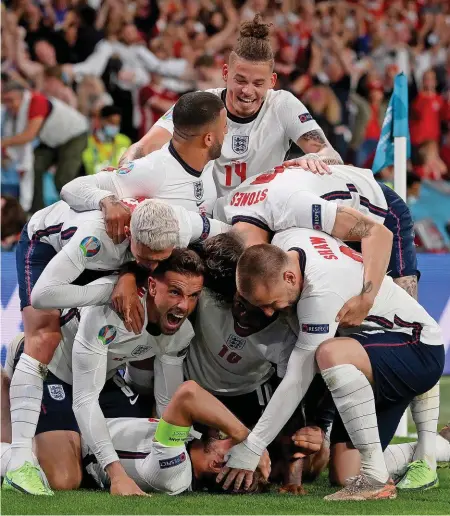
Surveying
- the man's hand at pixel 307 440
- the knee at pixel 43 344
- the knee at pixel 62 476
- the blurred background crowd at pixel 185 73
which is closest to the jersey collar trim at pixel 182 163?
the knee at pixel 43 344

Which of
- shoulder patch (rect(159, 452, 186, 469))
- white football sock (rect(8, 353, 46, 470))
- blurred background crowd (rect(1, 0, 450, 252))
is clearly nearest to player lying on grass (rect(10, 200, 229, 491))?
white football sock (rect(8, 353, 46, 470))

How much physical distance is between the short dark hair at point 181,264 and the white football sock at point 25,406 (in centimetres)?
78

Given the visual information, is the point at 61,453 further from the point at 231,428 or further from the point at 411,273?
the point at 411,273

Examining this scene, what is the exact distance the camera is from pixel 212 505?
191 inches

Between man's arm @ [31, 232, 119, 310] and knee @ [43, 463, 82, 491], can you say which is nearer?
man's arm @ [31, 232, 119, 310]

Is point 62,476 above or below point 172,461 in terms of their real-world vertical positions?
below

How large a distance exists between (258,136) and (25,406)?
7.21ft

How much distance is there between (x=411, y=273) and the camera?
21.6 ft

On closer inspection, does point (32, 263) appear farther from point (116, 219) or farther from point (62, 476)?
point (62, 476)

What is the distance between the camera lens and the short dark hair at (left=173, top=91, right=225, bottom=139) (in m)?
5.68

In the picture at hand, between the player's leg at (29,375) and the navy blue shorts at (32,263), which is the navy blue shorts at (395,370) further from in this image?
the navy blue shorts at (32,263)

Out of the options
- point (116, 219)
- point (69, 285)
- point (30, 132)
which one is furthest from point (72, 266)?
point (30, 132)

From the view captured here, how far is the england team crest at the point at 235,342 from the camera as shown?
5.58 metres

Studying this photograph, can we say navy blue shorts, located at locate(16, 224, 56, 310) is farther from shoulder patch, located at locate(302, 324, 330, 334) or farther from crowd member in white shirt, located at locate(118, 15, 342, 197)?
shoulder patch, located at locate(302, 324, 330, 334)
